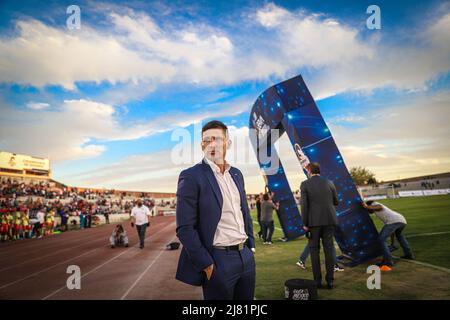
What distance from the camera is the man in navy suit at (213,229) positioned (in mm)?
2133

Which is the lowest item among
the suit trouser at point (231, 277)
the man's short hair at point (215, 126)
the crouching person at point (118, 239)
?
the crouching person at point (118, 239)

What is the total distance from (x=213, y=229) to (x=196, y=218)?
159mm

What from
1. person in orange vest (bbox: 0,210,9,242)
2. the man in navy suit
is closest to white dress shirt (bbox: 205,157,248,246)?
the man in navy suit

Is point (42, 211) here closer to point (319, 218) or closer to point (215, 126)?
point (319, 218)

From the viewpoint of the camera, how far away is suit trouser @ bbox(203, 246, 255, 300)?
7.01 ft

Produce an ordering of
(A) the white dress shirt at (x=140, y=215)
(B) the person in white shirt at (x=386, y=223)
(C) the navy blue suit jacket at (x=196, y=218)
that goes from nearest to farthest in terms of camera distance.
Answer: (C) the navy blue suit jacket at (x=196, y=218), (B) the person in white shirt at (x=386, y=223), (A) the white dress shirt at (x=140, y=215)

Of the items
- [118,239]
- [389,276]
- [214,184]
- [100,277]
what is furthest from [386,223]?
[118,239]

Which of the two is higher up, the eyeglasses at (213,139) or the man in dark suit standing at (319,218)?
the eyeglasses at (213,139)

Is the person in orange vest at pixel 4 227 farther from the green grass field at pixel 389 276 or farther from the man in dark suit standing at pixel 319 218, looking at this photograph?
the man in dark suit standing at pixel 319 218

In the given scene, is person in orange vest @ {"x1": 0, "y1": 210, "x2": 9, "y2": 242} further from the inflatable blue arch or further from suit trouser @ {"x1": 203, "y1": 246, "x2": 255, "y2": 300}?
suit trouser @ {"x1": 203, "y1": 246, "x2": 255, "y2": 300}

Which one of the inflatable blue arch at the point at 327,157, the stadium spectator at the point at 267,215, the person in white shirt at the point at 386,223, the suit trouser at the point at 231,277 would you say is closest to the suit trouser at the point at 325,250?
the inflatable blue arch at the point at 327,157

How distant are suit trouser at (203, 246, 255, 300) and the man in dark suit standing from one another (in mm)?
2926
